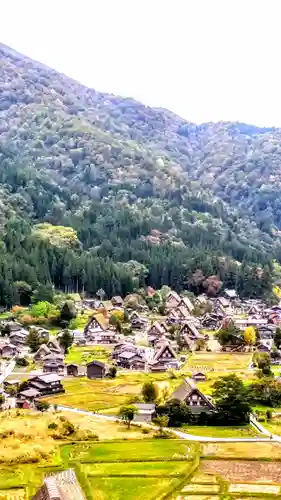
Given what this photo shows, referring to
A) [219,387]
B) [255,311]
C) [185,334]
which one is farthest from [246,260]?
[219,387]

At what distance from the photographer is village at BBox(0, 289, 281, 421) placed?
57.8 m

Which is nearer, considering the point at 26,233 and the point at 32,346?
the point at 32,346

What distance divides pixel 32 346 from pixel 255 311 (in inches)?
1870

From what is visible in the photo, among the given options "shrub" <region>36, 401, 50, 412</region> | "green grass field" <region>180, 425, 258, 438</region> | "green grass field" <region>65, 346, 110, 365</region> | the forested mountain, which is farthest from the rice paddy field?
the forested mountain

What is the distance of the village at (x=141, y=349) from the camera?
57.8 meters

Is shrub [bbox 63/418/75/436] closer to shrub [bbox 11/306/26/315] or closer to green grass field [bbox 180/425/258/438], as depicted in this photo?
green grass field [bbox 180/425/258/438]

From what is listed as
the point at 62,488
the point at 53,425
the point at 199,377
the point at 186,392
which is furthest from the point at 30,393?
the point at 62,488

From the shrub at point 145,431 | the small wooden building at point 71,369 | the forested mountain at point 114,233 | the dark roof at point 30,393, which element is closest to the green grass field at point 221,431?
the shrub at point 145,431

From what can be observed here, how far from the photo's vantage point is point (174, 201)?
184750 mm

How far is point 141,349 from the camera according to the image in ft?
253

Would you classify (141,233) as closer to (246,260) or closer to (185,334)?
(246,260)

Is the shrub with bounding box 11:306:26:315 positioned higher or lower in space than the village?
lower

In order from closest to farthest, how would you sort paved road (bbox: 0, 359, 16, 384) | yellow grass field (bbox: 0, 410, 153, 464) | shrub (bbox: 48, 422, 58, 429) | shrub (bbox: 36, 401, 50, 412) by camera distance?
yellow grass field (bbox: 0, 410, 153, 464)
shrub (bbox: 48, 422, 58, 429)
shrub (bbox: 36, 401, 50, 412)
paved road (bbox: 0, 359, 16, 384)

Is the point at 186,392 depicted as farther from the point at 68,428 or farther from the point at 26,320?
the point at 26,320
